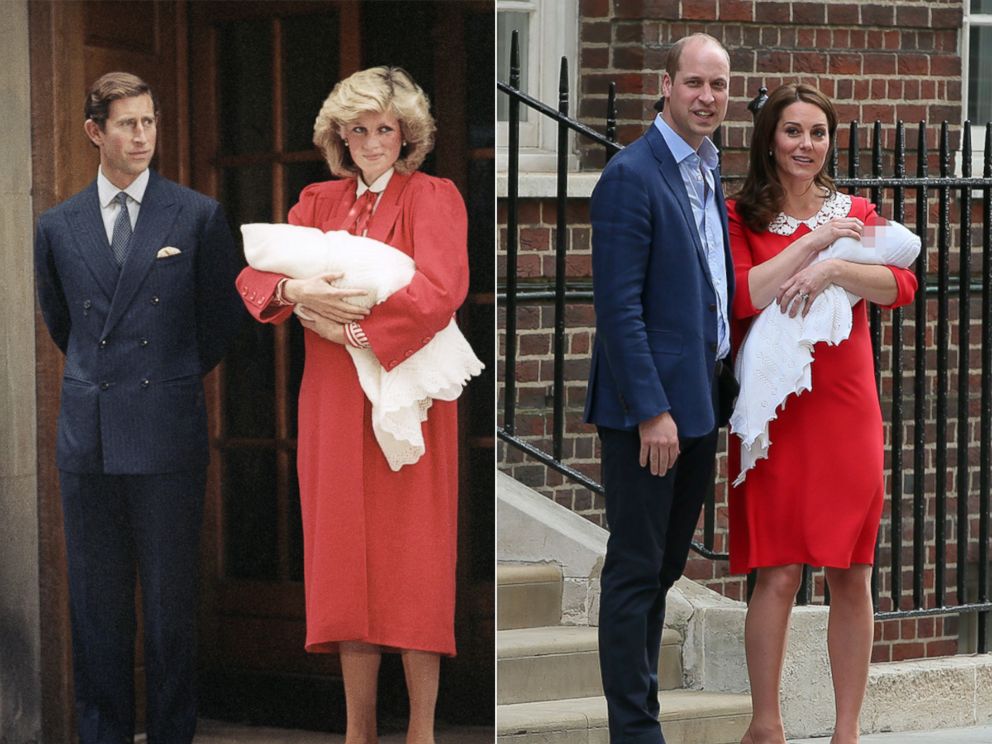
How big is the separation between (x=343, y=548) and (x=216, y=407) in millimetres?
487

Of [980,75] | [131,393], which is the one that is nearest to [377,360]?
[131,393]

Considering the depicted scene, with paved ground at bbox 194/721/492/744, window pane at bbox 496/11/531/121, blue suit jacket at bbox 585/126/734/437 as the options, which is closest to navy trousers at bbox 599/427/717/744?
blue suit jacket at bbox 585/126/734/437

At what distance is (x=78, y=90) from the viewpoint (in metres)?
4.12

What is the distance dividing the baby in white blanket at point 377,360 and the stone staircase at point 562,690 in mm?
1140

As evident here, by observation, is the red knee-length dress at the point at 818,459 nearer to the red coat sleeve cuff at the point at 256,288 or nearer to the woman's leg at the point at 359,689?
the woman's leg at the point at 359,689

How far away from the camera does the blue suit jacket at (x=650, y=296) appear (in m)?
4.27

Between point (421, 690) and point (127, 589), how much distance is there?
80 cm

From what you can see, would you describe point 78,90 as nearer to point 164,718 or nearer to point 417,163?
point 417,163

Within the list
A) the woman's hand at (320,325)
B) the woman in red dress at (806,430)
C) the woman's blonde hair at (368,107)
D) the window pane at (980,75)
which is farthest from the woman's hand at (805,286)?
the window pane at (980,75)

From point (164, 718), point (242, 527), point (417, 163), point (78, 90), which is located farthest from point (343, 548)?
point (78, 90)

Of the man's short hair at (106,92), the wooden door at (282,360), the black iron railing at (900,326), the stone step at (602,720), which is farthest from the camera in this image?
the black iron railing at (900,326)

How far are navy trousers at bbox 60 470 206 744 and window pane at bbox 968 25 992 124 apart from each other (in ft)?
15.5

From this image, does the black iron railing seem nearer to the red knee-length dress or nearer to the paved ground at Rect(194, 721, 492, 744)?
the red knee-length dress

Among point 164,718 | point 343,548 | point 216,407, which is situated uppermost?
point 216,407
